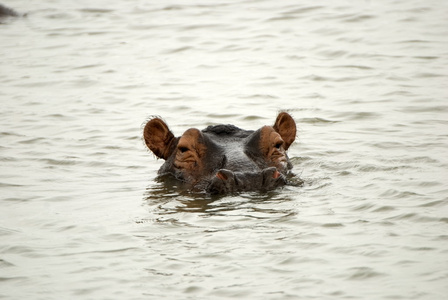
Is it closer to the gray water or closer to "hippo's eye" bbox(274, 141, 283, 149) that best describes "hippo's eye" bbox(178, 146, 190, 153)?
the gray water

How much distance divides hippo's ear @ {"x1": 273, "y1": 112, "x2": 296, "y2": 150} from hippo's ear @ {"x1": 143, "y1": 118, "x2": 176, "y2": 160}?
1391mm

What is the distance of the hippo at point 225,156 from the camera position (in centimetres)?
952

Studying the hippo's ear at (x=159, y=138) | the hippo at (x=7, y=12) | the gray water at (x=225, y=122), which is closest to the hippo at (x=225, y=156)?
the hippo's ear at (x=159, y=138)

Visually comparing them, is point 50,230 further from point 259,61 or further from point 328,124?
point 259,61

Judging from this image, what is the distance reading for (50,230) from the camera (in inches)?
359

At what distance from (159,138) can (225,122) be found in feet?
12.1

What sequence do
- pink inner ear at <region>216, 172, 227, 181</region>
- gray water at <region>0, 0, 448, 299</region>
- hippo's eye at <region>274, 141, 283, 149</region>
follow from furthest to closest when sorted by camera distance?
1. hippo's eye at <region>274, 141, 283, 149</region>
2. pink inner ear at <region>216, 172, 227, 181</region>
3. gray water at <region>0, 0, 448, 299</region>

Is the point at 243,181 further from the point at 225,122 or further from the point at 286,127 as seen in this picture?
the point at 225,122

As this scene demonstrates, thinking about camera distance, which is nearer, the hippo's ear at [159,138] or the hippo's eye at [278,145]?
the hippo's eye at [278,145]

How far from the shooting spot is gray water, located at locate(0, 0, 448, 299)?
745 cm

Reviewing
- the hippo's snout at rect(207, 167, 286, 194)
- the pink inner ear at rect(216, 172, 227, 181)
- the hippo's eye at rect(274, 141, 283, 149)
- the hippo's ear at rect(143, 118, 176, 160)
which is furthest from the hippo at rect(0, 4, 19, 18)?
the pink inner ear at rect(216, 172, 227, 181)

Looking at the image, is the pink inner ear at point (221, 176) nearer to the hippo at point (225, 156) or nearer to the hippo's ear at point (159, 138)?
the hippo at point (225, 156)

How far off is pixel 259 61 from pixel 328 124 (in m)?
5.17

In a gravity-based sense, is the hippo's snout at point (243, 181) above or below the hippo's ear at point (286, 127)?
below
